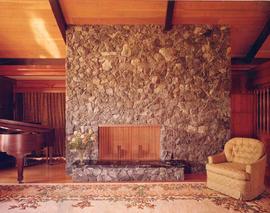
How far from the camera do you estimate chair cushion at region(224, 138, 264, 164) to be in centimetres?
490

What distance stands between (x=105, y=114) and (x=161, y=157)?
1572 mm

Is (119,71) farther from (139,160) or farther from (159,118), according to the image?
(139,160)

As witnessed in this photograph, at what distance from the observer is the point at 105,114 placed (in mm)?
6199

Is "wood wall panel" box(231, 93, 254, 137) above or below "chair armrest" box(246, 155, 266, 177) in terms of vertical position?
above

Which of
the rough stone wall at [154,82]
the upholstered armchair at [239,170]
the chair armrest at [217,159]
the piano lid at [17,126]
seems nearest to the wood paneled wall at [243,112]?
the rough stone wall at [154,82]

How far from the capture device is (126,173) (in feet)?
18.5

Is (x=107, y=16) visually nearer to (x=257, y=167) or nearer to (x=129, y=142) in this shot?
(x=129, y=142)

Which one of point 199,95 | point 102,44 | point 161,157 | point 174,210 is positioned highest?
point 102,44

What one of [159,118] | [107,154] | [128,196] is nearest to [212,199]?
[128,196]

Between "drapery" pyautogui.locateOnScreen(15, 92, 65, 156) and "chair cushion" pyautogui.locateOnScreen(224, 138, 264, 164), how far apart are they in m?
5.05

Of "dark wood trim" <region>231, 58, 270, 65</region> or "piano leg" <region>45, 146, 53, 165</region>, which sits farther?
"dark wood trim" <region>231, 58, 270, 65</region>

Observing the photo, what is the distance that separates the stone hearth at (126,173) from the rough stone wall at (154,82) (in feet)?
1.98

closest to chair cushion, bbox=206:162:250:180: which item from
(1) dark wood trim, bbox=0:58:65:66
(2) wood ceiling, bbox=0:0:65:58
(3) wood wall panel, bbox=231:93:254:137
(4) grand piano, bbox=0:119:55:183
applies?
(4) grand piano, bbox=0:119:55:183

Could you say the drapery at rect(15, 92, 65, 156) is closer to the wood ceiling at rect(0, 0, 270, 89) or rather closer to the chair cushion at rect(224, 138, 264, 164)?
the wood ceiling at rect(0, 0, 270, 89)
